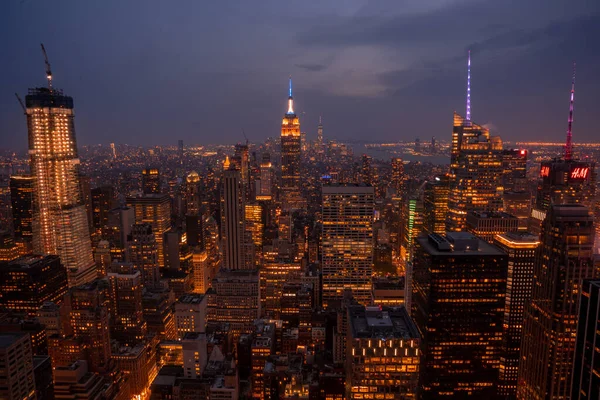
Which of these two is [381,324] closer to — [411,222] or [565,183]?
[565,183]

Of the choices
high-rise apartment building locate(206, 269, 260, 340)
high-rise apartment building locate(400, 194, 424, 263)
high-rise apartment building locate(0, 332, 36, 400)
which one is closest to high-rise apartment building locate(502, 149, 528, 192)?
high-rise apartment building locate(400, 194, 424, 263)

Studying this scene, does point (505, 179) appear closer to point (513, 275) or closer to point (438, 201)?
point (438, 201)

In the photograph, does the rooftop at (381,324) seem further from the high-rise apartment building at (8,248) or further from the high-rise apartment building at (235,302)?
the high-rise apartment building at (8,248)

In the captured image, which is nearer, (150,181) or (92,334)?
(92,334)

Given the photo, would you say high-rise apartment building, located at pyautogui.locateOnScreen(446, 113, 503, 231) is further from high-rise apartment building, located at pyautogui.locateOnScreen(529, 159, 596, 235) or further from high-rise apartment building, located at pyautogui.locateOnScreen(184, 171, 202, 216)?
high-rise apartment building, located at pyautogui.locateOnScreen(184, 171, 202, 216)

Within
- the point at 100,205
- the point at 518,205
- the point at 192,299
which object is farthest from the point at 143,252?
the point at 518,205

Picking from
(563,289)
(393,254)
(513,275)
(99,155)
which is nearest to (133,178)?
(99,155)

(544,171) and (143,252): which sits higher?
(544,171)

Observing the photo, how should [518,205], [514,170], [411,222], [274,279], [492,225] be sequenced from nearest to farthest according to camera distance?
[492,225] < [518,205] < [274,279] < [514,170] < [411,222]
